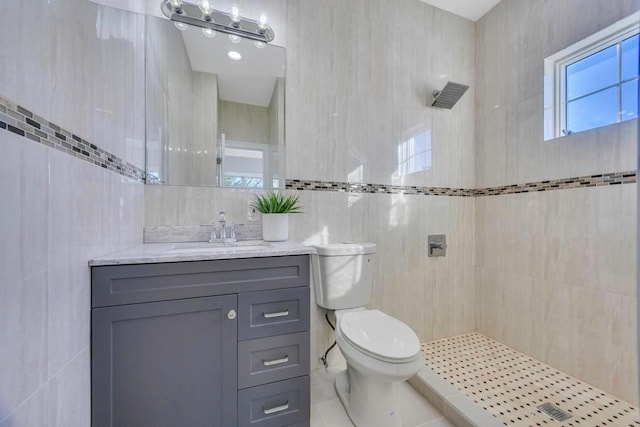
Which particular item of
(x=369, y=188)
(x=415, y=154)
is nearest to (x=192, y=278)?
(x=369, y=188)

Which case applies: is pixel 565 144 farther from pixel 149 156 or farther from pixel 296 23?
pixel 149 156

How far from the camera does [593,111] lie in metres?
1.58

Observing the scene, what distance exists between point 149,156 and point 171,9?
2.81ft

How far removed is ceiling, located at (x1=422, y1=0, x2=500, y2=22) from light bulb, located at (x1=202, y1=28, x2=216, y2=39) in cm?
168

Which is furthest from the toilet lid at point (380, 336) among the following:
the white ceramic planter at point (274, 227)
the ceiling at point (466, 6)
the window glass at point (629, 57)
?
the ceiling at point (466, 6)

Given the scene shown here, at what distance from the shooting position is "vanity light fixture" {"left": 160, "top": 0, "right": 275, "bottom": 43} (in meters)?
1.44

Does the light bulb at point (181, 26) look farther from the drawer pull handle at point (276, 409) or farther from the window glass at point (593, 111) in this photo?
the window glass at point (593, 111)

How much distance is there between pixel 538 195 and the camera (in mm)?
1772

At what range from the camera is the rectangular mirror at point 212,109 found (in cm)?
145

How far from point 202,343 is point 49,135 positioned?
0.84 meters

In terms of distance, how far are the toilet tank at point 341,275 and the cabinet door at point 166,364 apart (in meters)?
0.62

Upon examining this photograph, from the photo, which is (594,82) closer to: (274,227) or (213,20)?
(274,227)

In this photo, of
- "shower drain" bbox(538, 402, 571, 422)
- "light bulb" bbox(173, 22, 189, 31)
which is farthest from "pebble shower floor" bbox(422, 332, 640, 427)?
"light bulb" bbox(173, 22, 189, 31)

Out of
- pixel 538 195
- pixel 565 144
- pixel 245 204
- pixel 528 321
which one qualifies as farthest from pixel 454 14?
pixel 528 321
